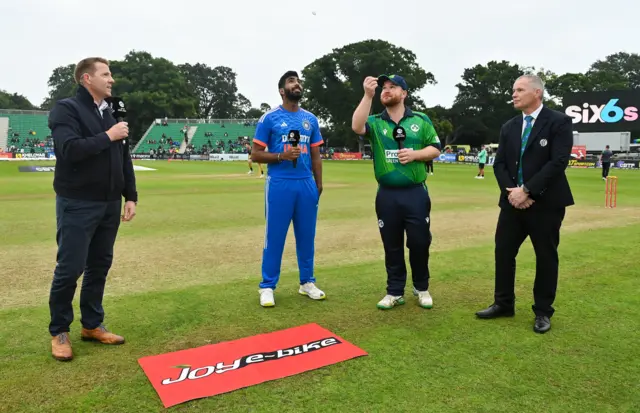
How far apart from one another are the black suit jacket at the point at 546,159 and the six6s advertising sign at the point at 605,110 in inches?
1724

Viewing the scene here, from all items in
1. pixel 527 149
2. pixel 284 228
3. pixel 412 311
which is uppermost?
pixel 527 149

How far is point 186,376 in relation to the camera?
129 inches

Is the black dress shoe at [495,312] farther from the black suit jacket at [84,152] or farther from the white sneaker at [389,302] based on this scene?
the black suit jacket at [84,152]

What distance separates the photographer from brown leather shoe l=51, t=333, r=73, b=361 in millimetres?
3523

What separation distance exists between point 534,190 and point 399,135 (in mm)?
1284

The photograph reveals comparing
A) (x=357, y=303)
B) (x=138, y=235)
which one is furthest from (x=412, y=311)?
(x=138, y=235)

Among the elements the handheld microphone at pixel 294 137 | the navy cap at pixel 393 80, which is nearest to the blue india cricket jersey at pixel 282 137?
the handheld microphone at pixel 294 137

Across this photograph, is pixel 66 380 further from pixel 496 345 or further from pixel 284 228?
pixel 496 345

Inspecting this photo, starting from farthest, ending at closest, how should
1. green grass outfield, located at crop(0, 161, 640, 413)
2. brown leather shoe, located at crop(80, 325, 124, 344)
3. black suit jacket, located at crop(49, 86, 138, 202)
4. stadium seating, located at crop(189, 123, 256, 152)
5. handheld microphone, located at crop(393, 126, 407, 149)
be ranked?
stadium seating, located at crop(189, 123, 256, 152) < handheld microphone, located at crop(393, 126, 407, 149) < brown leather shoe, located at crop(80, 325, 124, 344) < black suit jacket, located at crop(49, 86, 138, 202) < green grass outfield, located at crop(0, 161, 640, 413)

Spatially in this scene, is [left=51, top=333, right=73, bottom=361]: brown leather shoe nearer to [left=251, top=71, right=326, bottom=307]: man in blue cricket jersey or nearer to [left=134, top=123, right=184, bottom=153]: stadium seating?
[left=251, top=71, right=326, bottom=307]: man in blue cricket jersey

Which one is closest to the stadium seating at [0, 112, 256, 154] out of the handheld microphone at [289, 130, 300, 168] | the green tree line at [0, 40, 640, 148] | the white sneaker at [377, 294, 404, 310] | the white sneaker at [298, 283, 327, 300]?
the green tree line at [0, 40, 640, 148]

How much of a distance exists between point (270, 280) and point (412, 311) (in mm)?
1466

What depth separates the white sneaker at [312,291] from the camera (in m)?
5.00

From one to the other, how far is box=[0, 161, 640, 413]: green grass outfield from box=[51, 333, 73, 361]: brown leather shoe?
0.08 metres
